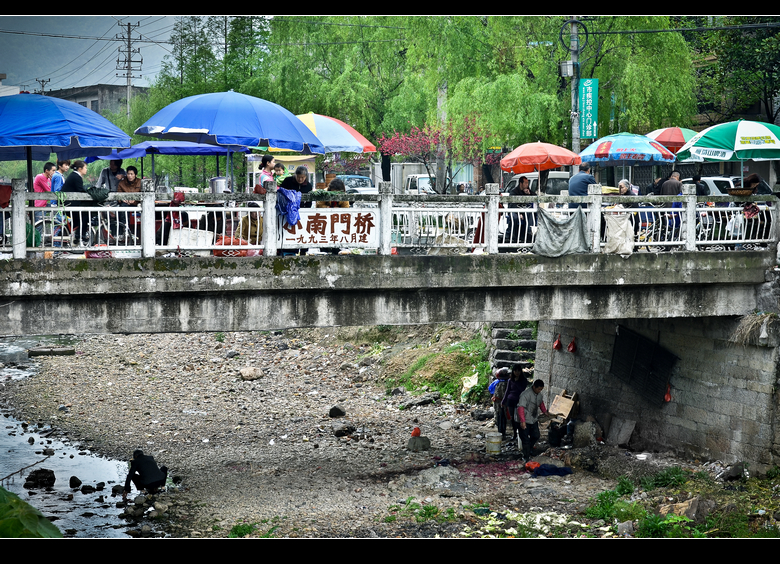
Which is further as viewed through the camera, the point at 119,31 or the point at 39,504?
the point at 119,31

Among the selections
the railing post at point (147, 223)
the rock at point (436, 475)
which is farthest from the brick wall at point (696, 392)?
the railing post at point (147, 223)

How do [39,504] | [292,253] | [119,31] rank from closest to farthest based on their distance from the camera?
[292,253]
[39,504]
[119,31]

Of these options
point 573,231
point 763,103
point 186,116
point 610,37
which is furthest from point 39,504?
point 763,103

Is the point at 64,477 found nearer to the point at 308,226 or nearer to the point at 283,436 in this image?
the point at 283,436

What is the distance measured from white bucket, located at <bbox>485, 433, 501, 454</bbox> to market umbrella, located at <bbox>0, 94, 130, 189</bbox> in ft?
28.9

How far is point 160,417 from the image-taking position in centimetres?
1892

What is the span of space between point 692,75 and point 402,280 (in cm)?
1748

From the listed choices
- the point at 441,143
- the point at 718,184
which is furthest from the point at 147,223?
the point at 441,143

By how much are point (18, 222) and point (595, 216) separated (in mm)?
8607

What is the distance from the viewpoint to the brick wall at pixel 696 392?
1338cm

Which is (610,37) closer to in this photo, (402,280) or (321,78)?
(321,78)

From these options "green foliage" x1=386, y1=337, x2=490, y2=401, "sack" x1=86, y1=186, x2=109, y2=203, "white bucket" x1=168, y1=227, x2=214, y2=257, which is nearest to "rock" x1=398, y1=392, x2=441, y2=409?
"green foliage" x1=386, y1=337, x2=490, y2=401

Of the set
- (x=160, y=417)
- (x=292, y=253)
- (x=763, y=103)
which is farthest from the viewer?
(x=763, y=103)

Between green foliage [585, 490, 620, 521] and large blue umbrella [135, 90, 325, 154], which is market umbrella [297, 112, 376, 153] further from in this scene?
green foliage [585, 490, 620, 521]
